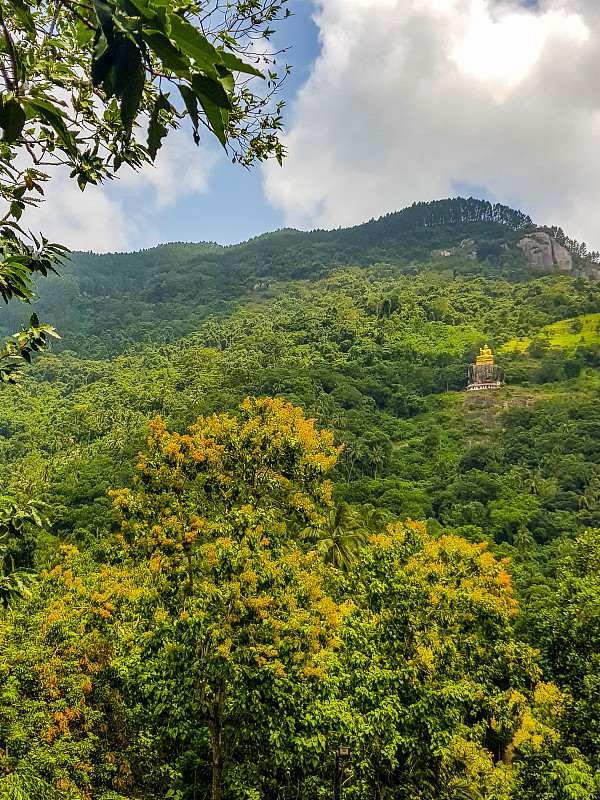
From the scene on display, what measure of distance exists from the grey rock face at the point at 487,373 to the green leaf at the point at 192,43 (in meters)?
76.8

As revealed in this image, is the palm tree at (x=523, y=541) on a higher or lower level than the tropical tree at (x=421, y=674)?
lower

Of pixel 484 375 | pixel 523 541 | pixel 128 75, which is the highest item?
pixel 484 375

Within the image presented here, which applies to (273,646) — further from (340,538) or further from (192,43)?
(340,538)

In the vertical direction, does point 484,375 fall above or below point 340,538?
above

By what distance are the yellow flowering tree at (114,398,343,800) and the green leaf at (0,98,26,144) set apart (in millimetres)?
6276

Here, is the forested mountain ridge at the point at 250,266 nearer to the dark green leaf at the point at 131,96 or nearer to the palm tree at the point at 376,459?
the palm tree at the point at 376,459

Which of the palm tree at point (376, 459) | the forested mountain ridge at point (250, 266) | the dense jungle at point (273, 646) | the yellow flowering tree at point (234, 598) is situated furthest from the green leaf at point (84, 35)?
the forested mountain ridge at point (250, 266)

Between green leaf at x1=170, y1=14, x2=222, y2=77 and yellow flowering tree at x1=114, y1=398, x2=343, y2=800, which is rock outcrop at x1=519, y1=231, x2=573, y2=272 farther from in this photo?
green leaf at x1=170, y1=14, x2=222, y2=77

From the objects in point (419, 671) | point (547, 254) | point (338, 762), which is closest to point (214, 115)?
point (338, 762)

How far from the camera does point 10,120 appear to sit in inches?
39.9

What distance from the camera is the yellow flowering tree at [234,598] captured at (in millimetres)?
6648

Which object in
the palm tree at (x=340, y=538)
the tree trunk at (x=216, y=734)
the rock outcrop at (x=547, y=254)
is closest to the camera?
Result: the tree trunk at (x=216, y=734)

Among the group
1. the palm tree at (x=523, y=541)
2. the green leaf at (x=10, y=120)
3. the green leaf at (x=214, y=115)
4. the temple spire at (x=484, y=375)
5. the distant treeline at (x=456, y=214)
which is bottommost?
the palm tree at (x=523, y=541)

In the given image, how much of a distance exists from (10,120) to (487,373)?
3027 inches
